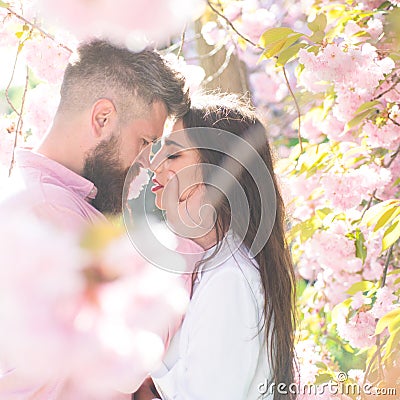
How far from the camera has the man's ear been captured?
1668 millimetres

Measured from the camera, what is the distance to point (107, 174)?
172cm

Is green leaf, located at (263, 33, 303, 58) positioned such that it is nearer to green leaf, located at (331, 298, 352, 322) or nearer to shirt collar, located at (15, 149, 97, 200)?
shirt collar, located at (15, 149, 97, 200)

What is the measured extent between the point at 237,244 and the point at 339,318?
0.68 metres

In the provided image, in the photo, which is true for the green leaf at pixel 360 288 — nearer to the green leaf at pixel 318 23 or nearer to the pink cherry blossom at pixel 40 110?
the green leaf at pixel 318 23

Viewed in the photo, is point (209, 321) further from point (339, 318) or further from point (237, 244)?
point (339, 318)

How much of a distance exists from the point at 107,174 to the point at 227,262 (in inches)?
14.1

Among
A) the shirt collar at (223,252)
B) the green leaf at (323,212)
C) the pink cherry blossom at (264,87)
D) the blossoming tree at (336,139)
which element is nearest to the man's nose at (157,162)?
the shirt collar at (223,252)

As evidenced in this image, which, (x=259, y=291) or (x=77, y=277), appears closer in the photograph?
(x=77, y=277)

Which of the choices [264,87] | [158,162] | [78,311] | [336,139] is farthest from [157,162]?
[264,87]

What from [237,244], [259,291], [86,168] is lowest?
[259,291]

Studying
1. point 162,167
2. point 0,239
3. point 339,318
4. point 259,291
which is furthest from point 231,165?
point 0,239

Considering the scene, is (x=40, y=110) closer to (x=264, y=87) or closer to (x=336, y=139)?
(x=336, y=139)

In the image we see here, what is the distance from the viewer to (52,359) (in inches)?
20.8

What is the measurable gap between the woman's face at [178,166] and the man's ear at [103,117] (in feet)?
0.41
